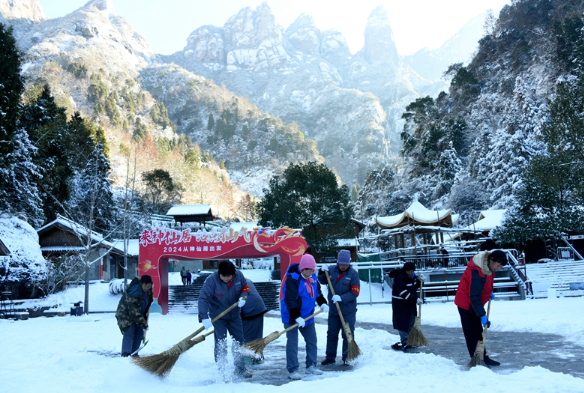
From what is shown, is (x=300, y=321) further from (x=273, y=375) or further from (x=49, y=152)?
(x=49, y=152)

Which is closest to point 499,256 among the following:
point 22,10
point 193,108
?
point 193,108

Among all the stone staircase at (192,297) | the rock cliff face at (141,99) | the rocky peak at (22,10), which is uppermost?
the rocky peak at (22,10)

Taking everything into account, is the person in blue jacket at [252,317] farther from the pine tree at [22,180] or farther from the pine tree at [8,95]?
the pine tree at [22,180]

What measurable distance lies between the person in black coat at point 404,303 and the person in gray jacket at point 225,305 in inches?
113

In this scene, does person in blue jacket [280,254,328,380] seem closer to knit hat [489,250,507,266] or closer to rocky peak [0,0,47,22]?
knit hat [489,250,507,266]

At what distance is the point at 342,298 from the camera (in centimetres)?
691

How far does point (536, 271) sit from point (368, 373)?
2030 cm

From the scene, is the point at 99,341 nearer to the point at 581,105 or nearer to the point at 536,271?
the point at 581,105

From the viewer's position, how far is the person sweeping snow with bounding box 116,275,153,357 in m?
6.98

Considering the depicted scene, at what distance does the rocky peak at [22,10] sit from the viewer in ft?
569

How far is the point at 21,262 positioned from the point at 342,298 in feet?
67.8

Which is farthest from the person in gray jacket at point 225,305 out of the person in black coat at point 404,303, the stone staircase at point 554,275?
the stone staircase at point 554,275

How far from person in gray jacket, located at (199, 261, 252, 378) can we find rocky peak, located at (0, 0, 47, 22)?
202103 mm

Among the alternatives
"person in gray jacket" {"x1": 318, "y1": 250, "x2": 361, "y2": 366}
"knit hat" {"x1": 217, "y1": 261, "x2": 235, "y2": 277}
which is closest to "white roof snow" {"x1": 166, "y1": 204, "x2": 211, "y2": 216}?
"person in gray jacket" {"x1": 318, "y1": 250, "x2": 361, "y2": 366}
